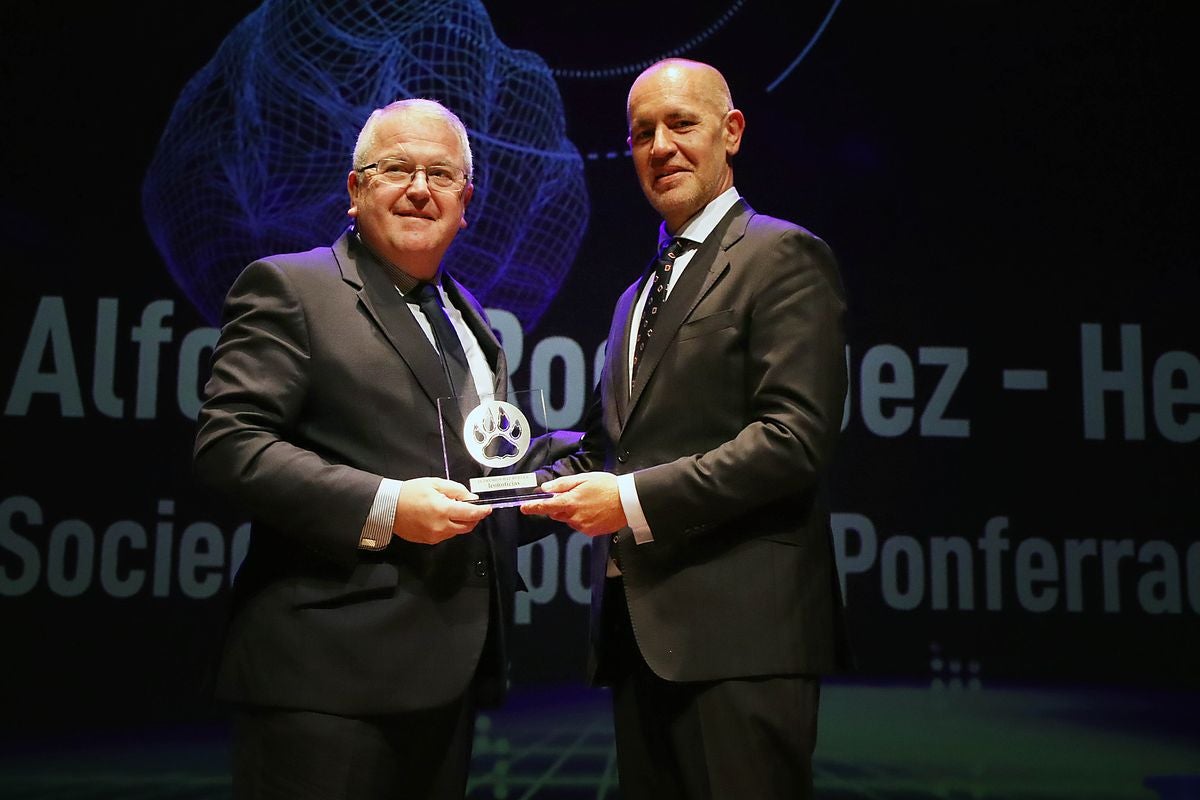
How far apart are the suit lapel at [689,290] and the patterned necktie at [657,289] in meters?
0.03

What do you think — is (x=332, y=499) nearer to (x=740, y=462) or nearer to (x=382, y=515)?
(x=382, y=515)

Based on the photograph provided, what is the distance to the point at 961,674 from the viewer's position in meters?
4.36

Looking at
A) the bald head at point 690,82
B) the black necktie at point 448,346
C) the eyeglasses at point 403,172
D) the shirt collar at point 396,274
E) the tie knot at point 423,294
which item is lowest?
the black necktie at point 448,346

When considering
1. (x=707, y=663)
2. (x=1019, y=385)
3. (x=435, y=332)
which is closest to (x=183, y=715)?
(x=435, y=332)

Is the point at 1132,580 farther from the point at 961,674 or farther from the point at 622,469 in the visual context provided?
the point at 622,469

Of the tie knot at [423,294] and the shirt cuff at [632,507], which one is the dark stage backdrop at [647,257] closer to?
the tie knot at [423,294]

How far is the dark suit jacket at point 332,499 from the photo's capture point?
216 centimetres

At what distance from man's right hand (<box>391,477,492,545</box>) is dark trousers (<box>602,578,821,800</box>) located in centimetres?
46

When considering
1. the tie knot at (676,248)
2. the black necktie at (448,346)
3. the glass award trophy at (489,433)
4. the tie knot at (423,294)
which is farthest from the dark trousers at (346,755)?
the tie knot at (676,248)

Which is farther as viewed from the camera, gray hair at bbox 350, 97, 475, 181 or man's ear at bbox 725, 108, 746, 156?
man's ear at bbox 725, 108, 746, 156

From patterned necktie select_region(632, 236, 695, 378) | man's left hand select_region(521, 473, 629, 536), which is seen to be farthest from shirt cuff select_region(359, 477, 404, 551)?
patterned necktie select_region(632, 236, 695, 378)

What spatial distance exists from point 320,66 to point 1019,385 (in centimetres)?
301

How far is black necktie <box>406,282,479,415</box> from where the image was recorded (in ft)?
7.85

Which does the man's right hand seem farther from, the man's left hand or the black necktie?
the black necktie
